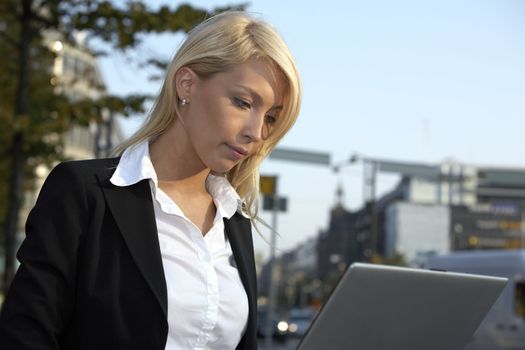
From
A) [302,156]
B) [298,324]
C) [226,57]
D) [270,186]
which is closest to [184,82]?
[226,57]

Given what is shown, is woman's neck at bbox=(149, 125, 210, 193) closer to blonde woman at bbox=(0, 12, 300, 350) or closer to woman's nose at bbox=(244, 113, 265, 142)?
blonde woman at bbox=(0, 12, 300, 350)

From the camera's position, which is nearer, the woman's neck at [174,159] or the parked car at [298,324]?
the woman's neck at [174,159]

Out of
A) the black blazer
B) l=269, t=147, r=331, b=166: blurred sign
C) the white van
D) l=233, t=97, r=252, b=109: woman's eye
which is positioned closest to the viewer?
the black blazer

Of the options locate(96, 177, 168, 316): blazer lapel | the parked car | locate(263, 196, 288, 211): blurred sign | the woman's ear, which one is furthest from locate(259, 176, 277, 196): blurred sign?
the parked car

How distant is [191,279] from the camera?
8.07ft

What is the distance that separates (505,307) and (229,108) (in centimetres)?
1797

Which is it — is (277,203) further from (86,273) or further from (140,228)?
(86,273)

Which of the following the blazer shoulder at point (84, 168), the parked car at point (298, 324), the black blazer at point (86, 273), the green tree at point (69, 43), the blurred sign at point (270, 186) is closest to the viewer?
the black blazer at point (86, 273)

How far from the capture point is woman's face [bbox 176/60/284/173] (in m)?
2.47

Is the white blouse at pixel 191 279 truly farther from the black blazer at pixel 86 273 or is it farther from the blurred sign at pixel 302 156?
the blurred sign at pixel 302 156

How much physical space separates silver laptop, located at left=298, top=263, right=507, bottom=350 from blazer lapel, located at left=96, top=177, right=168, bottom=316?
0.37m

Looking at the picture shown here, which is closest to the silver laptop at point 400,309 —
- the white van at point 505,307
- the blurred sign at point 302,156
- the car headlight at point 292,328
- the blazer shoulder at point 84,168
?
the blazer shoulder at point 84,168

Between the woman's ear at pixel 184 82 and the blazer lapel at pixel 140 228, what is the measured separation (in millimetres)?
269

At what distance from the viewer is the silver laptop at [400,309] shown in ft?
7.71
